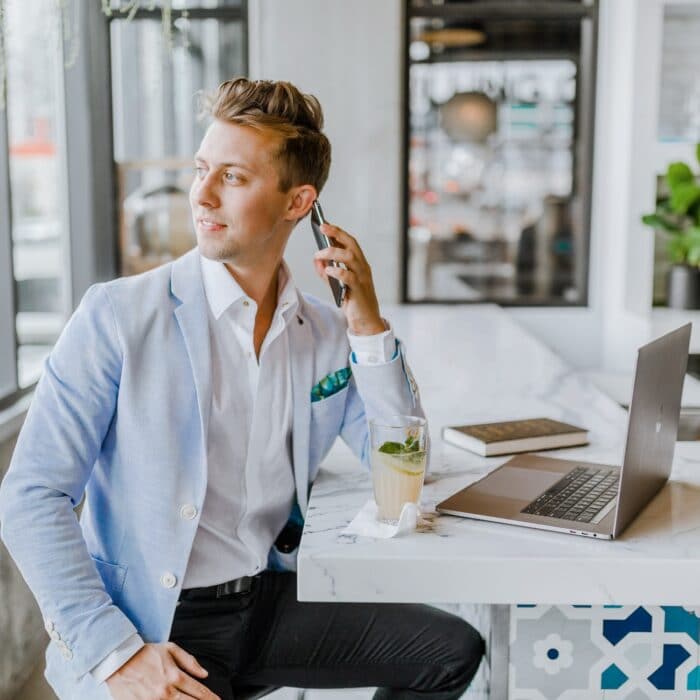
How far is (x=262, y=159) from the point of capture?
1491 mm

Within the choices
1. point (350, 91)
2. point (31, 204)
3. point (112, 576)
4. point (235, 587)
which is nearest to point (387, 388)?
point (235, 587)

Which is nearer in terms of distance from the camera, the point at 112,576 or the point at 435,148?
the point at 112,576

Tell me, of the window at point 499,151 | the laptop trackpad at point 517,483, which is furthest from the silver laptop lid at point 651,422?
the window at point 499,151

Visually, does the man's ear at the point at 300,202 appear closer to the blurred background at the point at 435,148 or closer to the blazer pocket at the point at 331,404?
the blazer pocket at the point at 331,404

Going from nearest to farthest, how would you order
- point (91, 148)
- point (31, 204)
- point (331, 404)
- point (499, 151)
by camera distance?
point (331, 404)
point (31, 204)
point (91, 148)
point (499, 151)

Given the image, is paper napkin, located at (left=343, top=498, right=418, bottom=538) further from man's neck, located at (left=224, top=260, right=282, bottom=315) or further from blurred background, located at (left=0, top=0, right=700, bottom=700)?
blurred background, located at (left=0, top=0, right=700, bottom=700)

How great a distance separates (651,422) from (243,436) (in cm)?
60

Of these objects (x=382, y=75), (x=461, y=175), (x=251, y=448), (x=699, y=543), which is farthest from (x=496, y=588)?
(x=461, y=175)

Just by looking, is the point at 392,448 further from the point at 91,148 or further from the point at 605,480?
the point at 91,148

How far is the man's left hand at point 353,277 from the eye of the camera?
1.52 meters

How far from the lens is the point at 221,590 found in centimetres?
147

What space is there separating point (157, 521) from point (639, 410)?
0.67m

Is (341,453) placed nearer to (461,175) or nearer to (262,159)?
(262,159)

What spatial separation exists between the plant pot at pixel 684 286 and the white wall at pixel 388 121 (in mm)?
88
